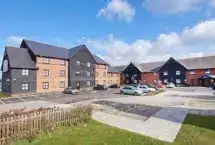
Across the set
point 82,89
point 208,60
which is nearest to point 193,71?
point 208,60

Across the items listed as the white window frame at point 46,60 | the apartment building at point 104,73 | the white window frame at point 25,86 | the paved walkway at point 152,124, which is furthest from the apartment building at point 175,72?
the paved walkway at point 152,124

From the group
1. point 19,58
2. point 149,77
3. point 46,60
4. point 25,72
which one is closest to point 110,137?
point 25,72

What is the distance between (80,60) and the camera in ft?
171

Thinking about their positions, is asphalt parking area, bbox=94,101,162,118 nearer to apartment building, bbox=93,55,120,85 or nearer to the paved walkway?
the paved walkway

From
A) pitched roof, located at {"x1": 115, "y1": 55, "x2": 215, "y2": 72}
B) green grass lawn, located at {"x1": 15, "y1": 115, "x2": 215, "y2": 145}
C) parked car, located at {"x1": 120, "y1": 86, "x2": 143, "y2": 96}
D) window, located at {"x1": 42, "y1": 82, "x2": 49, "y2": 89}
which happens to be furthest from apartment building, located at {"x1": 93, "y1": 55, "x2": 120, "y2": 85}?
green grass lawn, located at {"x1": 15, "y1": 115, "x2": 215, "y2": 145}

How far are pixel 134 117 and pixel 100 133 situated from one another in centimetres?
568

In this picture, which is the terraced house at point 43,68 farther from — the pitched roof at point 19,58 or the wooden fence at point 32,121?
the wooden fence at point 32,121

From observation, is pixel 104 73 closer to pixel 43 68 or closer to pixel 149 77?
pixel 149 77

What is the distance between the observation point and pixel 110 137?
35.2 feet

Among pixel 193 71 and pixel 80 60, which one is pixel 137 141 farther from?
pixel 193 71

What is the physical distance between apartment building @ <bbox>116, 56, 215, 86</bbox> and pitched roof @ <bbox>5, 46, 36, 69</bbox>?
142 ft

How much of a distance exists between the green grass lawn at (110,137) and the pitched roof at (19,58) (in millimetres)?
31460

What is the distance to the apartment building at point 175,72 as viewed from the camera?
6412 cm

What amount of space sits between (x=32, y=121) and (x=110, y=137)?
4394mm
